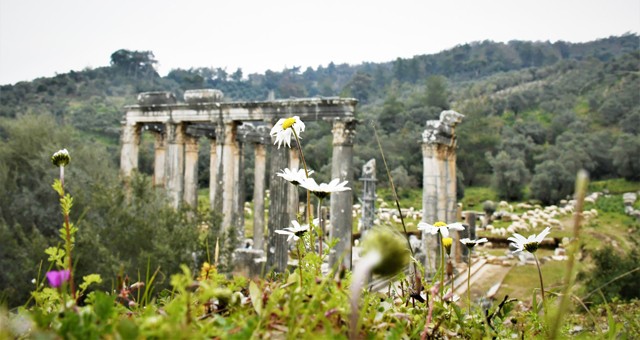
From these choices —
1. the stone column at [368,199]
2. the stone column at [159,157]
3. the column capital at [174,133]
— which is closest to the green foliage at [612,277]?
the stone column at [368,199]

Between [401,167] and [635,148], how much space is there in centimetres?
1844

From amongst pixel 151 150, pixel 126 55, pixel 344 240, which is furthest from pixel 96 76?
pixel 344 240

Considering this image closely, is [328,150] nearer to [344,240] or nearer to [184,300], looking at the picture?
[344,240]

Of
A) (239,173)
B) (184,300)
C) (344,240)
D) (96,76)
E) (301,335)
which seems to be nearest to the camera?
(184,300)

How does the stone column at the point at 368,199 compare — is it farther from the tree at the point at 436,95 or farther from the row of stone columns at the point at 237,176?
the tree at the point at 436,95

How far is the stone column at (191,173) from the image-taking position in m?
19.1

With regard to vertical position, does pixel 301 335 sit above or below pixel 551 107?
below

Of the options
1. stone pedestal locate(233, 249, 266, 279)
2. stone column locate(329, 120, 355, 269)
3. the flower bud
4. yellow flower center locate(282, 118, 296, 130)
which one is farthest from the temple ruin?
the flower bud

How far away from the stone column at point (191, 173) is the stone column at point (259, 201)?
2.74 m

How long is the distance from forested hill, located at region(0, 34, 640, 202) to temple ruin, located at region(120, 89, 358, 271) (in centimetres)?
858

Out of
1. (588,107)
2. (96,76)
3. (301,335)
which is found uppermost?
(96,76)

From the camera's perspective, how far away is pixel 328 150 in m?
46.2

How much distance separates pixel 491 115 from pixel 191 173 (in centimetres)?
4874

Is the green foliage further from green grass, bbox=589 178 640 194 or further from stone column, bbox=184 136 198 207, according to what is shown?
green grass, bbox=589 178 640 194
